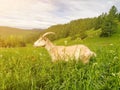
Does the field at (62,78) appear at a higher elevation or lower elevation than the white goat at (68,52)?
lower

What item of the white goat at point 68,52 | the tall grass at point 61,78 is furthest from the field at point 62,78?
the white goat at point 68,52

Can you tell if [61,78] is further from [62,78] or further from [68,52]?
[68,52]

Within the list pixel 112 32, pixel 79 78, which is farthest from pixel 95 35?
pixel 79 78

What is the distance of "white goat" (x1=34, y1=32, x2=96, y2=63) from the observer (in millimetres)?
9320

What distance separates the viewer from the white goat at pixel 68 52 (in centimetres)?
932

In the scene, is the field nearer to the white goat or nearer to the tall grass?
the tall grass

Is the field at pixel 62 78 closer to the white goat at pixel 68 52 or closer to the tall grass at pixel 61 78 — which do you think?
the tall grass at pixel 61 78

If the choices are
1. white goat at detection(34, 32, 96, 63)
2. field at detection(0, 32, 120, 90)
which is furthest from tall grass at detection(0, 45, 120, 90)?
white goat at detection(34, 32, 96, 63)

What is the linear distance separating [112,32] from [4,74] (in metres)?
106

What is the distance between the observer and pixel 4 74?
7180mm

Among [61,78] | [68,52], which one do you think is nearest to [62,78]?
[61,78]

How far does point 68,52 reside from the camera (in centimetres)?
1066

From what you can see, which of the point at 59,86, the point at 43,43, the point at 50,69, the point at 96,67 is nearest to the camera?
the point at 59,86

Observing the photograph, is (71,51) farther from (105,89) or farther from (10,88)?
(105,89)
